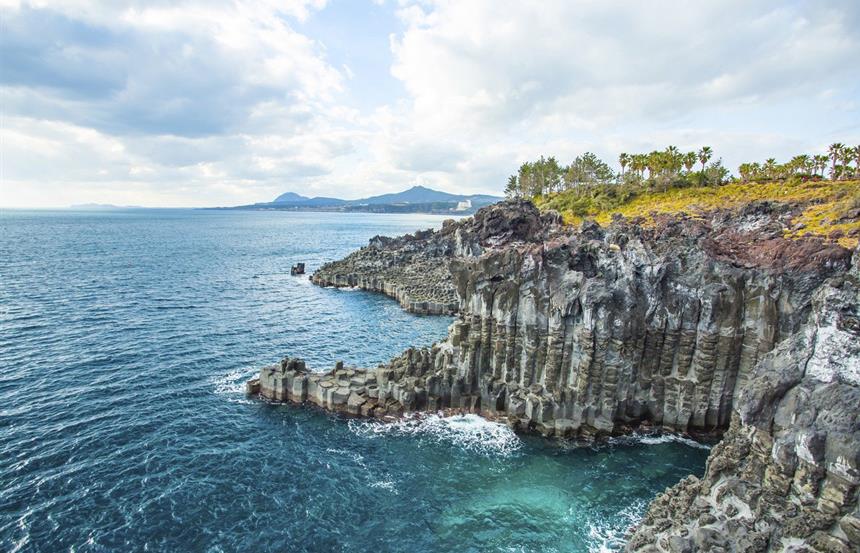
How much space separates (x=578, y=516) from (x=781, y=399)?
52.2ft

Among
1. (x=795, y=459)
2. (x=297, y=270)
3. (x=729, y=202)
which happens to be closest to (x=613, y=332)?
(x=795, y=459)

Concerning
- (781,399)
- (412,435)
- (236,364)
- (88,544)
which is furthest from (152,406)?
(781,399)

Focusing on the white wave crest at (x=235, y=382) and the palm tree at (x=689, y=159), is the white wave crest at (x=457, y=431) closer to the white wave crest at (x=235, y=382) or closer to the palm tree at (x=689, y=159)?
the white wave crest at (x=235, y=382)

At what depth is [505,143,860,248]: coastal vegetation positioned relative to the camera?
98537 mm

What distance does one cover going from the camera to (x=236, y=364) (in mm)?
57469

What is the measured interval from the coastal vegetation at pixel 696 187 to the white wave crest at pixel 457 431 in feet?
202

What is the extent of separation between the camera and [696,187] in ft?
444

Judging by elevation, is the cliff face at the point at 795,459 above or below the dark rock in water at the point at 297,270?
above

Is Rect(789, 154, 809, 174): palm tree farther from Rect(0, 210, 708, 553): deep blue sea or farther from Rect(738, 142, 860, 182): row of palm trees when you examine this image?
Rect(0, 210, 708, 553): deep blue sea

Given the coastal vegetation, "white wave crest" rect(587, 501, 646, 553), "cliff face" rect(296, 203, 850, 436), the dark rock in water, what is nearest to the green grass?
the coastal vegetation

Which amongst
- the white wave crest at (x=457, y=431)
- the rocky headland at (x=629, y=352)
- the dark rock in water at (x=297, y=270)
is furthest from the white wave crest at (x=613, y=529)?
the dark rock in water at (x=297, y=270)

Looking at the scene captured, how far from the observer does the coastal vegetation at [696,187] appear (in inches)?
3879

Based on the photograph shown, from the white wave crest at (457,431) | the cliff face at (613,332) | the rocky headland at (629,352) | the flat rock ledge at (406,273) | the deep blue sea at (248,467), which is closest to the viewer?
the rocky headland at (629,352)

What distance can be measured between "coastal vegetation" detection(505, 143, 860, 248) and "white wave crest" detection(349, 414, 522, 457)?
2424 inches
